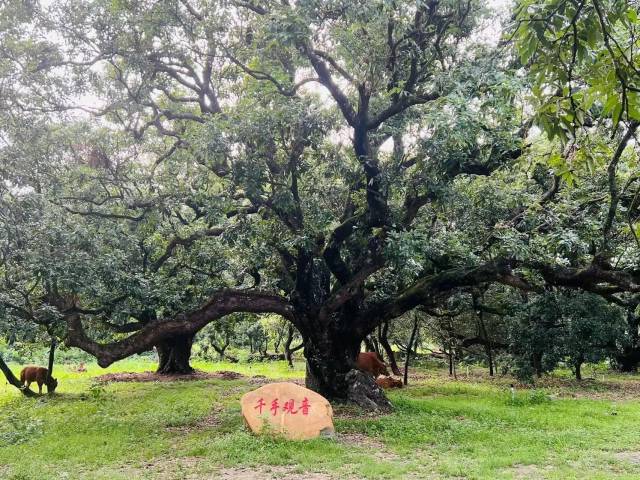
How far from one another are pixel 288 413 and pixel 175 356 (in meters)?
12.6

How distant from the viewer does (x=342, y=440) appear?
Answer: 8930mm

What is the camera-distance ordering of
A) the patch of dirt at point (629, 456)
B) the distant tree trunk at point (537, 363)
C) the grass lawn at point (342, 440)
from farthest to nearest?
the distant tree trunk at point (537, 363) < the patch of dirt at point (629, 456) < the grass lawn at point (342, 440)

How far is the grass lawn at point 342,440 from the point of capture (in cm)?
721

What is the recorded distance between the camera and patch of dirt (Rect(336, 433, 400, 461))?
26.2 ft

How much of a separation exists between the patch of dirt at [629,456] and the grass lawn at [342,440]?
0.01m

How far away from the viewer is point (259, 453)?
7953mm

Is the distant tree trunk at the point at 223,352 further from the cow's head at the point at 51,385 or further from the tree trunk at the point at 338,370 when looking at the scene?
the tree trunk at the point at 338,370

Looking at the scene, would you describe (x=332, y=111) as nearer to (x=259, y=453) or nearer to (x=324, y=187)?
(x=324, y=187)

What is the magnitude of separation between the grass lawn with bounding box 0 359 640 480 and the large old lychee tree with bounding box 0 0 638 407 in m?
1.68

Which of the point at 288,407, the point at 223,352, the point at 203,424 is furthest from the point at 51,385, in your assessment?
the point at 223,352

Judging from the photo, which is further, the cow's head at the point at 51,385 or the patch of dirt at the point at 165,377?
the patch of dirt at the point at 165,377

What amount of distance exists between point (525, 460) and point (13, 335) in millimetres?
8179

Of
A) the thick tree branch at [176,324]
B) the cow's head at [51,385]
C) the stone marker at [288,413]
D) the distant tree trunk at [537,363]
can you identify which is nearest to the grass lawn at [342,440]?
the stone marker at [288,413]

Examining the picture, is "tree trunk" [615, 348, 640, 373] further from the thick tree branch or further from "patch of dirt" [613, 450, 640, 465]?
the thick tree branch
